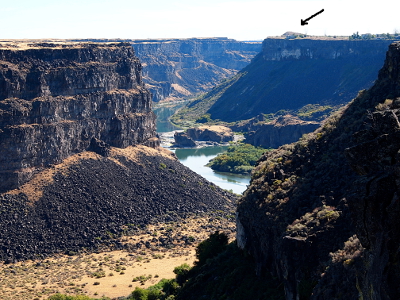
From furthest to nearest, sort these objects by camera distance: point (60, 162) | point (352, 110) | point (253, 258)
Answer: point (60, 162), point (352, 110), point (253, 258)

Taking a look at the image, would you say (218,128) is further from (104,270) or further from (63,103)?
(104,270)

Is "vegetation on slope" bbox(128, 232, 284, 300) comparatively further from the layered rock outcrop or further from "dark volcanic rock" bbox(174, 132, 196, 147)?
the layered rock outcrop

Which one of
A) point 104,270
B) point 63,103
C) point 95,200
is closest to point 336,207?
point 104,270

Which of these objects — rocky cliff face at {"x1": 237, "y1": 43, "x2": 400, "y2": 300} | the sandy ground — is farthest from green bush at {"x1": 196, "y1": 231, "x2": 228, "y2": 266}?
the sandy ground

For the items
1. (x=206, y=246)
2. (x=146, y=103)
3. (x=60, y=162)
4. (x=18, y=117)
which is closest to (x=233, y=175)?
(x=146, y=103)

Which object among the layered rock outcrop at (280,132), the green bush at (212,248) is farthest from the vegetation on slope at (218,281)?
the layered rock outcrop at (280,132)

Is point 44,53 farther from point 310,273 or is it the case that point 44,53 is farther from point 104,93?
point 310,273

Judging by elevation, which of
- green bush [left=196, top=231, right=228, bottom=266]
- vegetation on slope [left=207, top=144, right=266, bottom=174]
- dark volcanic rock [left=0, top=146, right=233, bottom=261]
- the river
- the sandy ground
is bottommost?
the river

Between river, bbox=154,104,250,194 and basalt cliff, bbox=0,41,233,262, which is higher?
basalt cliff, bbox=0,41,233,262
